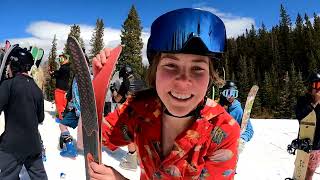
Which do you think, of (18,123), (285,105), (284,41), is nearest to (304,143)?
(18,123)

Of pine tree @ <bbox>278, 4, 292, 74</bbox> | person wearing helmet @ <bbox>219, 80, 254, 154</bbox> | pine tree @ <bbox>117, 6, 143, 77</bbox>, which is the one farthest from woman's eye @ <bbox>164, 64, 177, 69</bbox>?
pine tree @ <bbox>278, 4, 292, 74</bbox>

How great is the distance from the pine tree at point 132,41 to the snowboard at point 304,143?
5683 centimetres

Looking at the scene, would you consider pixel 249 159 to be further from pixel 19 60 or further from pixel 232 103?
pixel 19 60

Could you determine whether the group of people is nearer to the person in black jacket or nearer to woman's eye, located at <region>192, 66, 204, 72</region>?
woman's eye, located at <region>192, 66, 204, 72</region>

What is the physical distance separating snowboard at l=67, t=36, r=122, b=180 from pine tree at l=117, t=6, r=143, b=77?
2412 inches

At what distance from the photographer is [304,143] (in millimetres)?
6281

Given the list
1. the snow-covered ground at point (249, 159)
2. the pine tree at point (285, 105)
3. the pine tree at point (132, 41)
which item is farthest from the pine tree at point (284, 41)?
the snow-covered ground at point (249, 159)

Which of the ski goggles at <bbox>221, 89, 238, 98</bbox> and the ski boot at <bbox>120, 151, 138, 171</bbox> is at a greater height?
the ski goggles at <bbox>221, 89, 238, 98</bbox>

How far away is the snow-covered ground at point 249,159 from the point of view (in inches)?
269

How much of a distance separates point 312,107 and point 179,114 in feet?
16.3

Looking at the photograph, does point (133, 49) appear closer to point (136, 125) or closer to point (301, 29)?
point (301, 29)

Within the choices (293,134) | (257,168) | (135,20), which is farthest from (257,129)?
(135,20)

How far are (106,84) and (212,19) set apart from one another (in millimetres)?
601

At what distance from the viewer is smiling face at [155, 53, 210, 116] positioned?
179 centimetres
